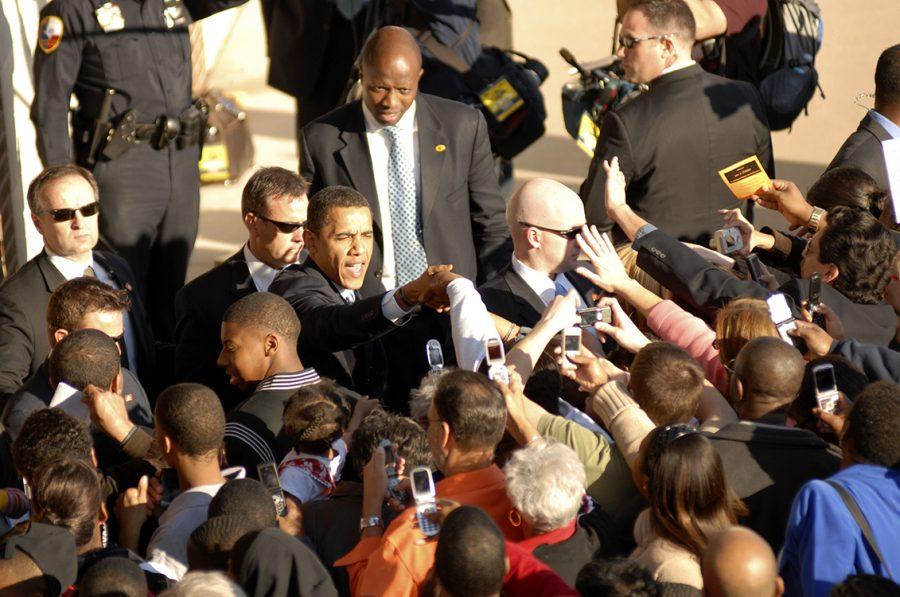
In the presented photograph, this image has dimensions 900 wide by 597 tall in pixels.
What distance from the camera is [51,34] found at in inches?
265

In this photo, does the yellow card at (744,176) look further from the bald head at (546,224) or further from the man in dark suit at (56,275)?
the man in dark suit at (56,275)

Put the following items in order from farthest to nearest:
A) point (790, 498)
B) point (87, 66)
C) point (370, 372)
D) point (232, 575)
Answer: point (87, 66), point (370, 372), point (790, 498), point (232, 575)

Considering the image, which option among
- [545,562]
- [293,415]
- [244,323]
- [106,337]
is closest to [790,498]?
[545,562]

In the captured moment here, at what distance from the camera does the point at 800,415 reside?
4281 mm

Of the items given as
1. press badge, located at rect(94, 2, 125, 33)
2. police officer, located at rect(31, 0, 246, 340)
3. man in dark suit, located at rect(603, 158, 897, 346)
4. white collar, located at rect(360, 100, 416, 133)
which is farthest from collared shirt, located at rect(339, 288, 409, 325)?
press badge, located at rect(94, 2, 125, 33)

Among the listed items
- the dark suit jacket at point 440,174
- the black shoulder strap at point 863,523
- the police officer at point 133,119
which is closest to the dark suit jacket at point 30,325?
the dark suit jacket at point 440,174

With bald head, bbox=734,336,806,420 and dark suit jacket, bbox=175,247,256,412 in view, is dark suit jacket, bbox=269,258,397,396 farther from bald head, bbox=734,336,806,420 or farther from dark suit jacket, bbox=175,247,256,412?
bald head, bbox=734,336,806,420

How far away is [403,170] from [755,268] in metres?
1.58

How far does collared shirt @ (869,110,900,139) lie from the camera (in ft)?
20.0

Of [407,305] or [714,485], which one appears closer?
[714,485]

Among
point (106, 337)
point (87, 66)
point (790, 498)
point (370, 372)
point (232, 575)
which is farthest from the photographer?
point (87, 66)

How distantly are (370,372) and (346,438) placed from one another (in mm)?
1111

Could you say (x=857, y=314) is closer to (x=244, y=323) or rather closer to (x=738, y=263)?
(x=738, y=263)

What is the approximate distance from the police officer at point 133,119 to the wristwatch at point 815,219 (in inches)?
129
